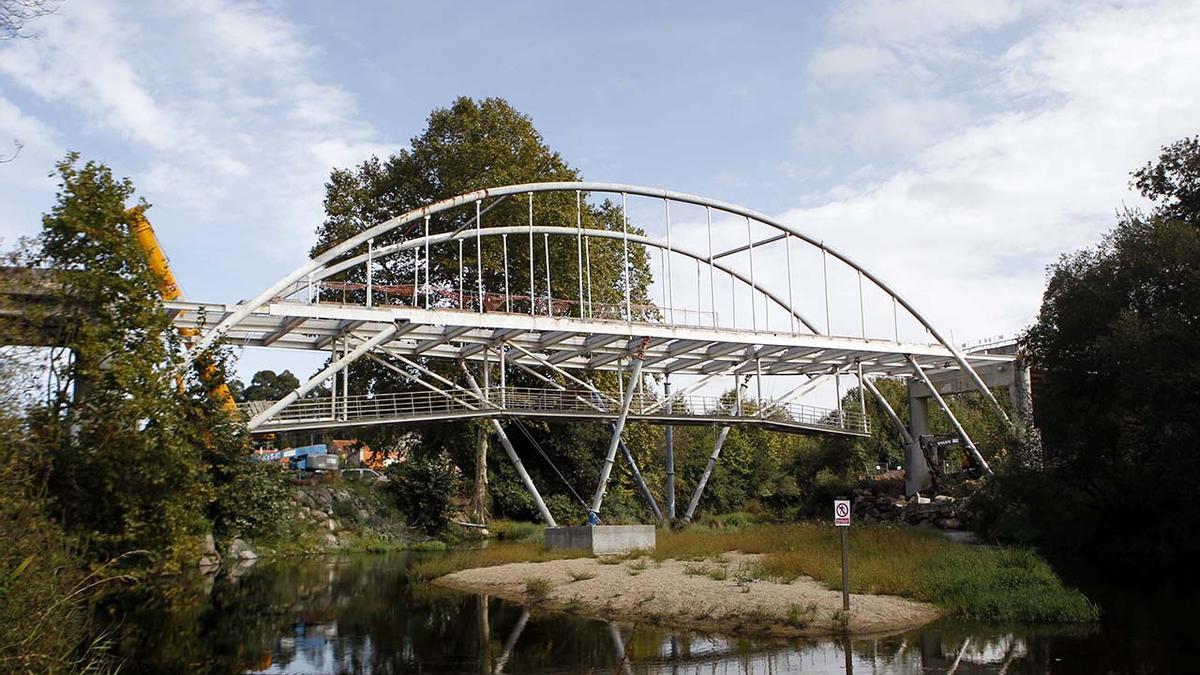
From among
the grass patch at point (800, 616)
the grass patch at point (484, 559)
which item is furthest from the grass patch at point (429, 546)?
the grass patch at point (800, 616)

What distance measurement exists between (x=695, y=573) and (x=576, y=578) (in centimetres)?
323

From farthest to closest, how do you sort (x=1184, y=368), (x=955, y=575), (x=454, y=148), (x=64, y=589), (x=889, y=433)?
(x=889, y=433), (x=454, y=148), (x=1184, y=368), (x=955, y=575), (x=64, y=589)

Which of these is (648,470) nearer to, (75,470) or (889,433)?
(889,433)

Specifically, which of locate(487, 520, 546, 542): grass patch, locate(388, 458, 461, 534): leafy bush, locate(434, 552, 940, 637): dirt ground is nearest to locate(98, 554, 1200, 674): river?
locate(434, 552, 940, 637): dirt ground

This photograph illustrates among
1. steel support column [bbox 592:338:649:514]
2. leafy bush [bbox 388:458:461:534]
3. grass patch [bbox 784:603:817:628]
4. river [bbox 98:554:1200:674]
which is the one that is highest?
steel support column [bbox 592:338:649:514]

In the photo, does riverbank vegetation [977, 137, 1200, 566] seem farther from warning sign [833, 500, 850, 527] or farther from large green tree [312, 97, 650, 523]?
large green tree [312, 97, 650, 523]

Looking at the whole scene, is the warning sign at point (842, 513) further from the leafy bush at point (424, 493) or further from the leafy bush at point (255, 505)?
the leafy bush at point (424, 493)

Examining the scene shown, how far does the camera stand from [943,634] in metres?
16.8

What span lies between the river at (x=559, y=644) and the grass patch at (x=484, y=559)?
742cm

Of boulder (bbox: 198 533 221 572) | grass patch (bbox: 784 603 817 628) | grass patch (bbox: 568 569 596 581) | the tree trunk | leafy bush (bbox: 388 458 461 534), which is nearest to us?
grass patch (bbox: 784 603 817 628)

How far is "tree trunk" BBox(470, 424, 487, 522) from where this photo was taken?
1998 inches

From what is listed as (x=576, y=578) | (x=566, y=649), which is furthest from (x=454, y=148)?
Answer: (x=566, y=649)

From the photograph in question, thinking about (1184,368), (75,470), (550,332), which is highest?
(550,332)

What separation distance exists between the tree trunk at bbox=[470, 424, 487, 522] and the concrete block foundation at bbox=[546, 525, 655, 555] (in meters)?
14.9
